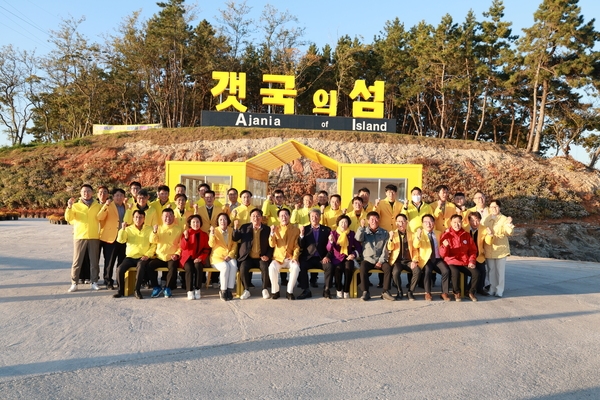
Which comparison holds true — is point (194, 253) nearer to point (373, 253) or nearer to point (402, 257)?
point (373, 253)

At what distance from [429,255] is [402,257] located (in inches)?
19.6

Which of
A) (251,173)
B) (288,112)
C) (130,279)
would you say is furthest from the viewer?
(288,112)

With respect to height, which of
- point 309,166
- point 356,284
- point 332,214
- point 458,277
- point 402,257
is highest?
A: point 309,166

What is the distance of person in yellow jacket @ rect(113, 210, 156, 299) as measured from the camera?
5925 millimetres

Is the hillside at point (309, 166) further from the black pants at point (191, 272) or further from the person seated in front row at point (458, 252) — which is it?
the black pants at point (191, 272)

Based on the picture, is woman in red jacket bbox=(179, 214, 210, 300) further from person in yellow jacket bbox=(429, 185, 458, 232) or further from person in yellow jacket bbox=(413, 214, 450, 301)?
person in yellow jacket bbox=(429, 185, 458, 232)

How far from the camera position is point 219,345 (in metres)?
4.11

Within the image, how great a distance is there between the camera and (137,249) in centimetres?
615

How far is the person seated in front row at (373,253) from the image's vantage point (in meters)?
6.19

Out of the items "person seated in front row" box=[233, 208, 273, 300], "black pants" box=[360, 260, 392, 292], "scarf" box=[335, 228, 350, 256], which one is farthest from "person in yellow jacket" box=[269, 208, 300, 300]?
"black pants" box=[360, 260, 392, 292]

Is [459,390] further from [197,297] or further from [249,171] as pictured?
[249,171]

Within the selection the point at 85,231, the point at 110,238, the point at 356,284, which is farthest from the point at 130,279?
the point at 356,284

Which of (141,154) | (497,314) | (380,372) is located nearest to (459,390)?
(380,372)

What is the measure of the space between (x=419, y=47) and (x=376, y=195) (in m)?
22.1
